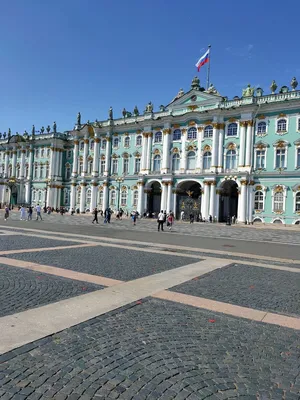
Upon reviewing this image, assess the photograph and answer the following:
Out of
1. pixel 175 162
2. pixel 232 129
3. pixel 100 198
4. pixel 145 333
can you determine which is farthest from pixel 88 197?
pixel 145 333

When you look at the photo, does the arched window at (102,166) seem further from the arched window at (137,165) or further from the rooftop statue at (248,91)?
the rooftop statue at (248,91)

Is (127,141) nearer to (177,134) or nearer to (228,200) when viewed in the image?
(177,134)

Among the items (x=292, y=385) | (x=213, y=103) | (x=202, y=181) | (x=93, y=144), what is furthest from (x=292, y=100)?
(x=292, y=385)

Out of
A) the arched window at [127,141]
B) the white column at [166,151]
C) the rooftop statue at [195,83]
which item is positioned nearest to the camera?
the rooftop statue at [195,83]

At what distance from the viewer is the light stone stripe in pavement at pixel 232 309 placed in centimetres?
584

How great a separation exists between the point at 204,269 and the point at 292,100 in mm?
35321

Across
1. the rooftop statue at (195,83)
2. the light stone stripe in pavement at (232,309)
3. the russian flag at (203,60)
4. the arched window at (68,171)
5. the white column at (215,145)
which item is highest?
the russian flag at (203,60)

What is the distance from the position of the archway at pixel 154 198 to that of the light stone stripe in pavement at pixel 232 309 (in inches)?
1765

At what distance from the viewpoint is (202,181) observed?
45.5 m

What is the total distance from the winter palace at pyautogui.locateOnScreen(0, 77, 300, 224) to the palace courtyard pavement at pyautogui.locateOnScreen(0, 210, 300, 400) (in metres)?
33.8

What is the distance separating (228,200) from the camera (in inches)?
1868

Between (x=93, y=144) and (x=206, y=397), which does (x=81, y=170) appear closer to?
(x=93, y=144)

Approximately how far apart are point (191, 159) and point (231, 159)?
591cm

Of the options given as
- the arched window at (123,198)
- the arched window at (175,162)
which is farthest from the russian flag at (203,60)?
the arched window at (123,198)
